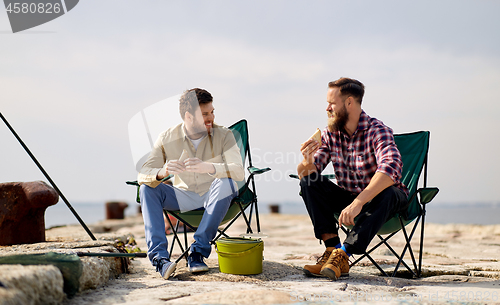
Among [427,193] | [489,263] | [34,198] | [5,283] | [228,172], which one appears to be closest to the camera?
[5,283]

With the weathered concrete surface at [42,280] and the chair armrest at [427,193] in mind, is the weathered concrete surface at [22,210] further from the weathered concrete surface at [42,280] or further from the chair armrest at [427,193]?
the chair armrest at [427,193]

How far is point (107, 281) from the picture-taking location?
6.83 feet

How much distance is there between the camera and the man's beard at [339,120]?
2.45 m

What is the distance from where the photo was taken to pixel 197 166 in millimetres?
2484

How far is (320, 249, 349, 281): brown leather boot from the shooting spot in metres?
2.07

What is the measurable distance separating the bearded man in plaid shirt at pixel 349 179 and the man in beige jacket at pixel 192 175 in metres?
0.50

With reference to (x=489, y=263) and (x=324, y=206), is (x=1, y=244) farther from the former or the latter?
(x=489, y=263)

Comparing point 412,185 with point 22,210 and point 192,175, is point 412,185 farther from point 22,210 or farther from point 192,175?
point 22,210

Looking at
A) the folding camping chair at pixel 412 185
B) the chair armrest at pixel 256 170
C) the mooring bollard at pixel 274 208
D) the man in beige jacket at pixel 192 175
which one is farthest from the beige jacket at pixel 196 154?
the mooring bollard at pixel 274 208

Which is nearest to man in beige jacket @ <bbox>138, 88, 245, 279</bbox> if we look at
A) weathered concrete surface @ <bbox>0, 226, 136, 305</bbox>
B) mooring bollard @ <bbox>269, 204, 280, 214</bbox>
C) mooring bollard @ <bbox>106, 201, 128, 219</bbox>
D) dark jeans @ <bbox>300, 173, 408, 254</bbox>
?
weathered concrete surface @ <bbox>0, 226, 136, 305</bbox>

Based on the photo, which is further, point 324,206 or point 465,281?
point 324,206

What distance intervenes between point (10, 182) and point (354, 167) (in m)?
2.25

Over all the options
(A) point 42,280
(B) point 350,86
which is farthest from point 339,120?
(A) point 42,280

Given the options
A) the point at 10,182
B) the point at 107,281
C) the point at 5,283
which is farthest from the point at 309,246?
the point at 5,283
